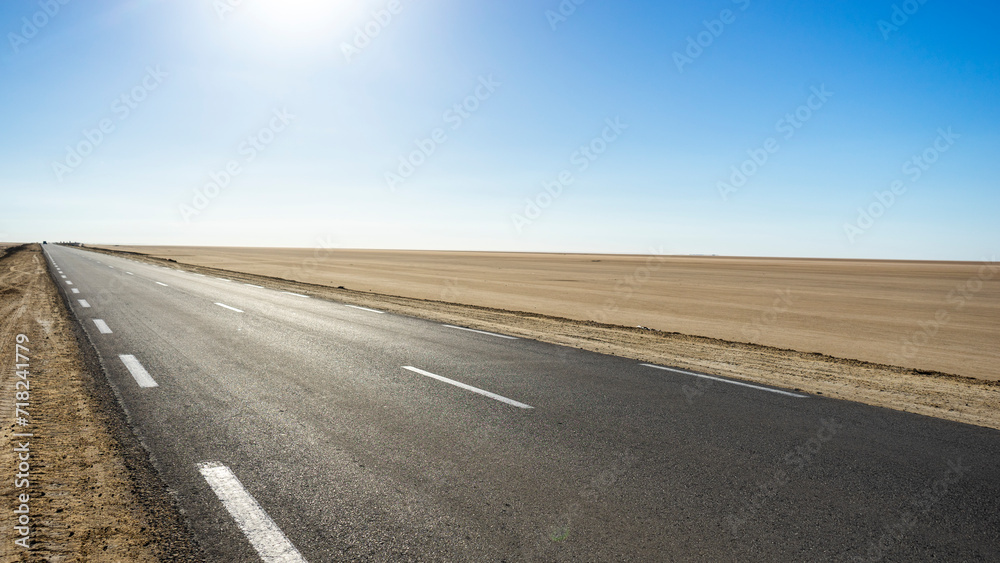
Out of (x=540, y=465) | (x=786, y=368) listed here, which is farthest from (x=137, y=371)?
(x=786, y=368)

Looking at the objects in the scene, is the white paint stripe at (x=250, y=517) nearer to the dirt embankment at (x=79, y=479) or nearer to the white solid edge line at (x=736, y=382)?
the dirt embankment at (x=79, y=479)

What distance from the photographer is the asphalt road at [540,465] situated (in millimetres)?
3033

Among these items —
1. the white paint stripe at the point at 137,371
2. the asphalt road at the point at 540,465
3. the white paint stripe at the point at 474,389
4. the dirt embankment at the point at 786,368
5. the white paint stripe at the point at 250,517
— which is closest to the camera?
the white paint stripe at the point at 250,517

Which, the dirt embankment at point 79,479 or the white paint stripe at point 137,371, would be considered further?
the white paint stripe at point 137,371

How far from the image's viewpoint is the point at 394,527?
312 cm

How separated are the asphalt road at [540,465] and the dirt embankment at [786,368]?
0.78 metres

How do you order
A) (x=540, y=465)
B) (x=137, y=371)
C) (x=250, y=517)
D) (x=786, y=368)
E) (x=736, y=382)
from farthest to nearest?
(x=786, y=368) → (x=736, y=382) → (x=137, y=371) → (x=540, y=465) → (x=250, y=517)

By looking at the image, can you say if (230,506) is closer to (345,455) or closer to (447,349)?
(345,455)

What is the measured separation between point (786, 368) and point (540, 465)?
20.8ft

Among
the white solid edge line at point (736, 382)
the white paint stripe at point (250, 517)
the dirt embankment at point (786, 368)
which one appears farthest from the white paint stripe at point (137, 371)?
the white solid edge line at point (736, 382)

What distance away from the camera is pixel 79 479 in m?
3.64

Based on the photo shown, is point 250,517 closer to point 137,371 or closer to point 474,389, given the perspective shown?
point 474,389

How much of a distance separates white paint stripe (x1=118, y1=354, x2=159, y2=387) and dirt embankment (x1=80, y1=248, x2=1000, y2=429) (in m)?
6.67

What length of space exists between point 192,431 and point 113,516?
5.26 feet
